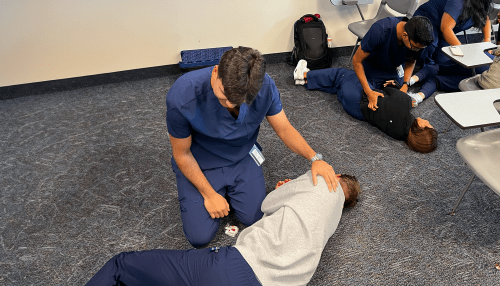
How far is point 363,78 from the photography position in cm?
254

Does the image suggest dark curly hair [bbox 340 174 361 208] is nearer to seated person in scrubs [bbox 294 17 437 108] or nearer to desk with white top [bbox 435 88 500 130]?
desk with white top [bbox 435 88 500 130]

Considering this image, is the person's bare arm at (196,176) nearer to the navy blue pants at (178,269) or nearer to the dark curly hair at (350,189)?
the navy blue pants at (178,269)

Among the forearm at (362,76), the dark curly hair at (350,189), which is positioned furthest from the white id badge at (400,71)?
the dark curly hair at (350,189)

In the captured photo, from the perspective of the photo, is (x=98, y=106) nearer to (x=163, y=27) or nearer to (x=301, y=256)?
(x=163, y=27)

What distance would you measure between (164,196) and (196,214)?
0.41 meters

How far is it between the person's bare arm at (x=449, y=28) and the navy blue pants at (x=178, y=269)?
2.27m

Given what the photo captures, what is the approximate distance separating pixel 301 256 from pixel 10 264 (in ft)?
4.52

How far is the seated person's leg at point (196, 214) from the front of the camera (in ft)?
5.65

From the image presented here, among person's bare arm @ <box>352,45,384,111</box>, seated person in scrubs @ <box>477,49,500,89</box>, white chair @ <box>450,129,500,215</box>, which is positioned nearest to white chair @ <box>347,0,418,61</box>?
person's bare arm @ <box>352,45,384,111</box>

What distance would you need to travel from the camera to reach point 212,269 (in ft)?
4.42

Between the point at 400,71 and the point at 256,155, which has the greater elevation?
the point at 400,71

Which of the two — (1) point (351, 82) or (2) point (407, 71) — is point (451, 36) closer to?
(2) point (407, 71)

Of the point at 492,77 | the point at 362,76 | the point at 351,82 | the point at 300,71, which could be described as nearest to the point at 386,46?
the point at 362,76

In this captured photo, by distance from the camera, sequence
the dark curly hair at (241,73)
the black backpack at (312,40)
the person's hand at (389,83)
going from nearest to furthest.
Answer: the dark curly hair at (241,73), the person's hand at (389,83), the black backpack at (312,40)
